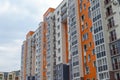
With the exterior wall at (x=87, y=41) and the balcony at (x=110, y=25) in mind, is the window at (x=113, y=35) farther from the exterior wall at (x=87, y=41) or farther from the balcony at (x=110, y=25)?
the exterior wall at (x=87, y=41)

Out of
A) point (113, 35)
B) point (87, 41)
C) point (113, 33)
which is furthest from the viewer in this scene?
point (87, 41)

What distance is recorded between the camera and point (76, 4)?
71.2 meters

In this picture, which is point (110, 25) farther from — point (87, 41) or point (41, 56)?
point (41, 56)

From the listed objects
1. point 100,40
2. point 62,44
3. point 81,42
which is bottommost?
point 100,40

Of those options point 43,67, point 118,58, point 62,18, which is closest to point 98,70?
point 118,58

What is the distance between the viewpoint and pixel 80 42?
66.6 meters

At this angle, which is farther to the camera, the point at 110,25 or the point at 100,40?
the point at 100,40

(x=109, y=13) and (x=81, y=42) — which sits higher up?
(x=109, y=13)

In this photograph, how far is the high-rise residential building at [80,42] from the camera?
2104 inches

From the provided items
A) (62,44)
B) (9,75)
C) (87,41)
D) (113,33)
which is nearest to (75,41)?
(87,41)

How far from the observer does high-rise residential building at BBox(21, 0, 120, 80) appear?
175 feet

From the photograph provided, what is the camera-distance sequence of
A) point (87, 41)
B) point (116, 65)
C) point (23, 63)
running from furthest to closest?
point (23, 63)
point (87, 41)
point (116, 65)

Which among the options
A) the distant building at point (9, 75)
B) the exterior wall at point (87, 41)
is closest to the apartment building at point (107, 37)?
the exterior wall at point (87, 41)

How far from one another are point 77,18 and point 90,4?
723 centimetres
